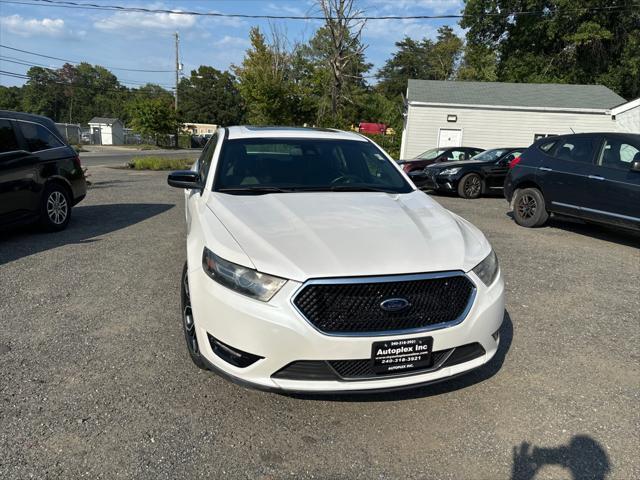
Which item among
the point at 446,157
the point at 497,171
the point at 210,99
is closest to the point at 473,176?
the point at 497,171

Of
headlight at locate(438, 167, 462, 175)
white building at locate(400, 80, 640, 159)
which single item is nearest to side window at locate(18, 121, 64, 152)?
headlight at locate(438, 167, 462, 175)

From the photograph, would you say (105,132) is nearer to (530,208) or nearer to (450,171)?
(450,171)

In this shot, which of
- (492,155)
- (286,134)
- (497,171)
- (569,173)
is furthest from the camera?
(492,155)

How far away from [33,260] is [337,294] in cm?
482

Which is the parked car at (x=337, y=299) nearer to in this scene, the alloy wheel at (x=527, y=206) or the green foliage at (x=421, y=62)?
the alloy wheel at (x=527, y=206)

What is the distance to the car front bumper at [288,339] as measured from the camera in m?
2.30

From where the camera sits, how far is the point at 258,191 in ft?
11.7

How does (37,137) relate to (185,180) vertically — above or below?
above

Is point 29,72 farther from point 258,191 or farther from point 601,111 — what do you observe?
point 258,191

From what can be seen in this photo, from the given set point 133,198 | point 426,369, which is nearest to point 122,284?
point 426,369

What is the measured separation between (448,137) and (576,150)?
15.9 metres

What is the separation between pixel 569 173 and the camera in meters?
7.61

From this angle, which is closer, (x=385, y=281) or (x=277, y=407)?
(x=385, y=281)

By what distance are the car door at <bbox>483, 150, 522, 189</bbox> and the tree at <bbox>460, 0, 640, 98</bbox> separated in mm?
25503
